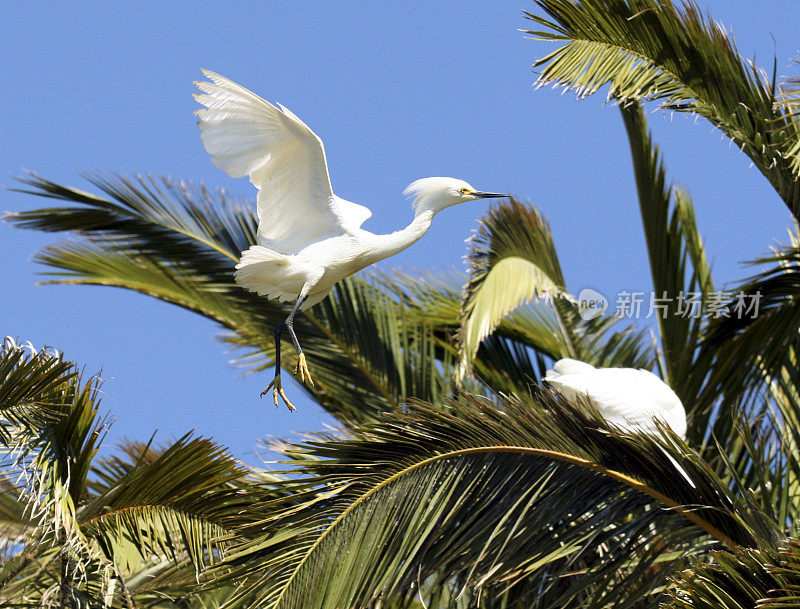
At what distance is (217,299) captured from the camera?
7.40m

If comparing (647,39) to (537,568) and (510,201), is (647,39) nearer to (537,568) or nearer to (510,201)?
(510,201)

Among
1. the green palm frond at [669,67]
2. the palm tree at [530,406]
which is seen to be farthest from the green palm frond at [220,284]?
the green palm frond at [669,67]

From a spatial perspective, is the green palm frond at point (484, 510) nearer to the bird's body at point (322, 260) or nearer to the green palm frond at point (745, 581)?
the green palm frond at point (745, 581)

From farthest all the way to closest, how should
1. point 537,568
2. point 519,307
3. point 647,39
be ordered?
point 519,307
point 647,39
point 537,568

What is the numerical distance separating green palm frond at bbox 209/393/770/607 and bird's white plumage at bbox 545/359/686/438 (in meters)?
1.22

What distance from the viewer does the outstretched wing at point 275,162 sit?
500 cm

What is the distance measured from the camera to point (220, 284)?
738cm

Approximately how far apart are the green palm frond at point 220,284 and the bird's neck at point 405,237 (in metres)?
1.88

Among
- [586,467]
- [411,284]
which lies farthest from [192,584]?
[411,284]

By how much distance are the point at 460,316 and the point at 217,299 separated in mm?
1691

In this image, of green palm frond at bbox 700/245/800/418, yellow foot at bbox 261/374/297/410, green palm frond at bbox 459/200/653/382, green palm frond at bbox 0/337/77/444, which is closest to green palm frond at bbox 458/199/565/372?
green palm frond at bbox 459/200/653/382

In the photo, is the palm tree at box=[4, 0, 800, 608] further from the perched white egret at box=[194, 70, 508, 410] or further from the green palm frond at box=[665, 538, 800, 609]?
the perched white egret at box=[194, 70, 508, 410]

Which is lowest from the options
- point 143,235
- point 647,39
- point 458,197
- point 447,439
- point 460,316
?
point 447,439

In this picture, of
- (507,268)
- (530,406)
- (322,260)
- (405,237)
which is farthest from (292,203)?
(507,268)
